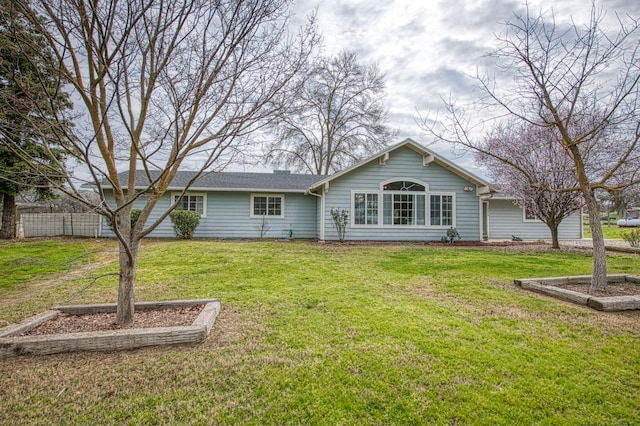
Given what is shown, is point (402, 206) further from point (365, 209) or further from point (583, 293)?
point (583, 293)

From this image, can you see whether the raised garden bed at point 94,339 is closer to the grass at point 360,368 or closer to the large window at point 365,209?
the grass at point 360,368

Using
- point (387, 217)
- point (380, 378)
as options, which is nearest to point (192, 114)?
point (380, 378)

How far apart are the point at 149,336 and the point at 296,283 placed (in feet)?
9.78

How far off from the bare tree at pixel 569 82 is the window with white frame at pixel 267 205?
10032mm

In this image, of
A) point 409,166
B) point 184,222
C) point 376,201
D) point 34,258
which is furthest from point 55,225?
point 409,166

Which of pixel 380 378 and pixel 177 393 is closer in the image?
pixel 177 393

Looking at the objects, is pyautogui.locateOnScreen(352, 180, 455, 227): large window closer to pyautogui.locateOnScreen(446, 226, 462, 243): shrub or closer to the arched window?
the arched window

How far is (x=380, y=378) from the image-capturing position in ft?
8.36

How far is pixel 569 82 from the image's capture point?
519 cm

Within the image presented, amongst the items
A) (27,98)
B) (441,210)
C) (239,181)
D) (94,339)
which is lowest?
(94,339)

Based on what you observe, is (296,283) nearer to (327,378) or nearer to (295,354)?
(295,354)

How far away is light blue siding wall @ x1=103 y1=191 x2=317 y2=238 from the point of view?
14.5 meters

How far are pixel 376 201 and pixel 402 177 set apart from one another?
4.69 feet

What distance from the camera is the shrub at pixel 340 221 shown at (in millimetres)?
12562
